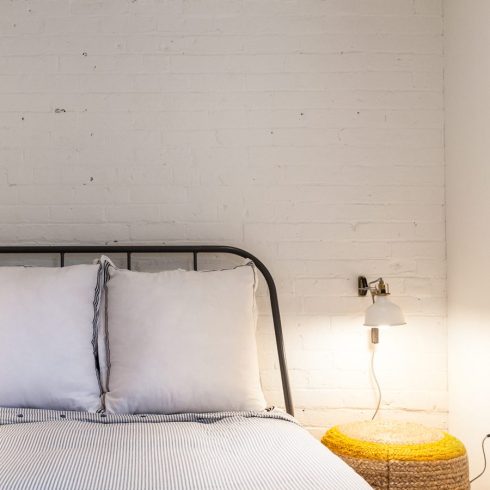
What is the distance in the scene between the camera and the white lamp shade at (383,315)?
2441mm

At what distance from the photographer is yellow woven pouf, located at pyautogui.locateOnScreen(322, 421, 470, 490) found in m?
2.17

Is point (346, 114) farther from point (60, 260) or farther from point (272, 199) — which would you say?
point (60, 260)

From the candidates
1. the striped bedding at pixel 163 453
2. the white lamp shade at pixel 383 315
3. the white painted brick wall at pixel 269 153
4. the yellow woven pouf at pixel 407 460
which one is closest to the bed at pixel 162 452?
the striped bedding at pixel 163 453

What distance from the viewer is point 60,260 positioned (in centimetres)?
269

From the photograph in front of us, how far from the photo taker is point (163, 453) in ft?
5.62

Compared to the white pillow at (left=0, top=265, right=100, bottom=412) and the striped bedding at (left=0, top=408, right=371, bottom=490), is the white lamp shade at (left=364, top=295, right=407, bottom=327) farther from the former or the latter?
the white pillow at (left=0, top=265, right=100, bottom=412)

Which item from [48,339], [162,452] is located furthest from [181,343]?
[162,452]

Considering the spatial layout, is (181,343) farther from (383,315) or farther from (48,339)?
(383,315)

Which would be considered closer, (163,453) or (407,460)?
(163,453)

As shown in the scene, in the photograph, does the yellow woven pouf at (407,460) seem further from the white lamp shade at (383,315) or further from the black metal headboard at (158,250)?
the black metal headboard at (158,250)

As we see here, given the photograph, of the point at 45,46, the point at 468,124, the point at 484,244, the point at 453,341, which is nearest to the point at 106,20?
the point at 45,46

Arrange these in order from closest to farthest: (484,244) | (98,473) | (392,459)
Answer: (98,473) → (392,459) → (484,244)

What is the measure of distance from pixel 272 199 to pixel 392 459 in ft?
3.40

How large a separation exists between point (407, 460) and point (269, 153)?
3.93ft
